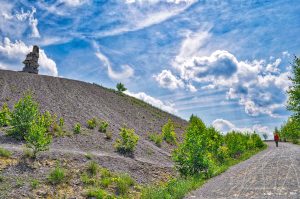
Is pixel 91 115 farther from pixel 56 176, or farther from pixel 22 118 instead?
pixel 56 176

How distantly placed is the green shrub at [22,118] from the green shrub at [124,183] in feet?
26.4

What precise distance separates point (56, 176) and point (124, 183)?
3.64 metres

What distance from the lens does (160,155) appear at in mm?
30000

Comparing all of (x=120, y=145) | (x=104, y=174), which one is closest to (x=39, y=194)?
(x=104, y=174)

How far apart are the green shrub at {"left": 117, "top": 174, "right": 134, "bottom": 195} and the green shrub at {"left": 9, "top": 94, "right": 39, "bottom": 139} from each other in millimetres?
8048

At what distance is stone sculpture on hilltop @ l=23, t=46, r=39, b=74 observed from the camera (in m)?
60.2

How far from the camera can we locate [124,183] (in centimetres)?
1845

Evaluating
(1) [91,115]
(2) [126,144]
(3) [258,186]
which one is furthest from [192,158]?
(1) [91,115]

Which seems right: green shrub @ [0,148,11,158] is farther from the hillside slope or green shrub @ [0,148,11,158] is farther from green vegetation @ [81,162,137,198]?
green vegetation @ [81,162,137,198]

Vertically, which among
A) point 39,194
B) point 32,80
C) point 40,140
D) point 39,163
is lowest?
point 39,194

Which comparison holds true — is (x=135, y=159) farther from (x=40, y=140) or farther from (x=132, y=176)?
(x=40, y=140)

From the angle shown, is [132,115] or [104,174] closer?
[104,174]

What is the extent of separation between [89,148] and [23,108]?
5.46 m

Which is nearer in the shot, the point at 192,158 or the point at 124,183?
the point at 124,183
